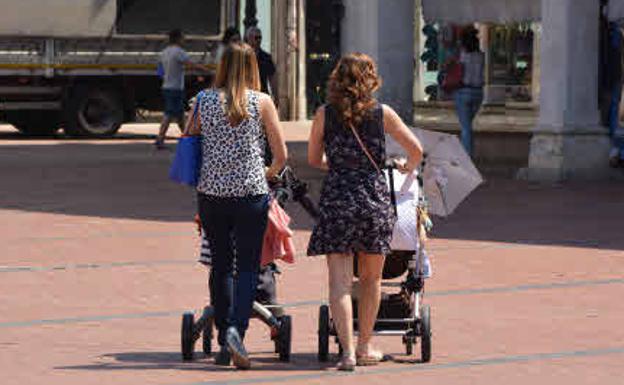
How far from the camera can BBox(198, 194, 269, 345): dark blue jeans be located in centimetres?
923

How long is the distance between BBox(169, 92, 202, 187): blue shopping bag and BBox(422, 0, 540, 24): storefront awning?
45.8ft

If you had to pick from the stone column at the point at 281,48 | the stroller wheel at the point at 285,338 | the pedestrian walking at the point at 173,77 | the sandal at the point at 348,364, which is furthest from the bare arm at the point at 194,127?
the stone column at the point at 281,48

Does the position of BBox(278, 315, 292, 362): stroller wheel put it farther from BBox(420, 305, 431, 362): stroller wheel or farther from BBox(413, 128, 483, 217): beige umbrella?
BBox(413, 128, 483, 217): beige umbrella

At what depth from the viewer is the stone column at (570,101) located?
2098 cm

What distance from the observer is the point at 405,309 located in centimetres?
968

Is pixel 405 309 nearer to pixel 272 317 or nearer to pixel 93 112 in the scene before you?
pixel 272 317

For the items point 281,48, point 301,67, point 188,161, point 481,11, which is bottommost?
point 301,67

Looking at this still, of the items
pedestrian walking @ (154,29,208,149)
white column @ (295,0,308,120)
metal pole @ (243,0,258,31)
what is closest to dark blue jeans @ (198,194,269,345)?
pedestrian walking @ (154,29,208,149)

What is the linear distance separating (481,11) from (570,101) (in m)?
2.80

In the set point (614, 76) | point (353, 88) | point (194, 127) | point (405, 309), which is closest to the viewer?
point (353, 88)

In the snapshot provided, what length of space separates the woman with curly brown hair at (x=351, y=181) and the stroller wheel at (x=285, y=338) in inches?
13.6

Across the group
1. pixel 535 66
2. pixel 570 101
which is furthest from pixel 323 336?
pixel 535 66

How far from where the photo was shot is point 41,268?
1351 centimetres

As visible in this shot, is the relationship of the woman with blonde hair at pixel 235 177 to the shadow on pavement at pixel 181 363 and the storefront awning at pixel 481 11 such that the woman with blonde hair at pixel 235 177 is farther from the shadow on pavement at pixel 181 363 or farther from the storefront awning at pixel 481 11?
the storefront awning at pixel 481 11
